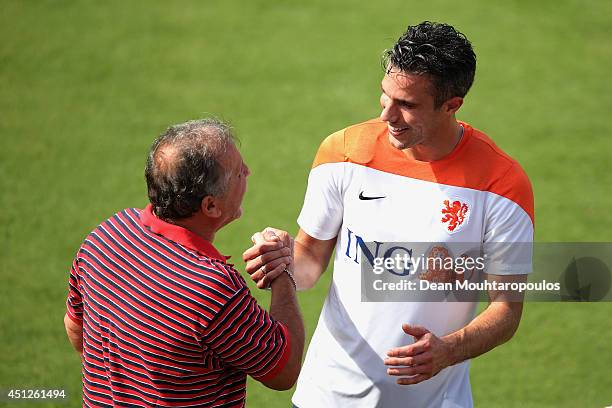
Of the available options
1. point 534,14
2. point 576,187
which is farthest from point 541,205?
point 534,14

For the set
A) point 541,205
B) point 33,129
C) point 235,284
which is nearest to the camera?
point 235,284

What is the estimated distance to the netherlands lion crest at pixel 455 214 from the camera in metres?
3.45

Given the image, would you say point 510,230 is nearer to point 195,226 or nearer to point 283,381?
point 283,381

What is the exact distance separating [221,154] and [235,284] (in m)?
0.45

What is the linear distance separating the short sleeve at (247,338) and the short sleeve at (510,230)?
93 centimetres

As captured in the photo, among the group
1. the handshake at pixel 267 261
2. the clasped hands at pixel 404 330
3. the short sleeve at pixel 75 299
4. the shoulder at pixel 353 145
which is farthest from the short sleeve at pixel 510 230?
the short sleeve at pixel 75 299

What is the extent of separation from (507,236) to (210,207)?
3.72 ft

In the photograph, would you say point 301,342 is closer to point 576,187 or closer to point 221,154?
point 221,154

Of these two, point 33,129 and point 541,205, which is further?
point 33,129

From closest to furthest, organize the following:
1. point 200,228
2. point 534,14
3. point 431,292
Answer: point 200,228 → point 431,292 → point 534,14

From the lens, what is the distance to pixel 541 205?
7398 mm

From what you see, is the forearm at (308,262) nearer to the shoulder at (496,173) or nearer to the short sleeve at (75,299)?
the shoulder at (496,173)

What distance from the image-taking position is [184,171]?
293 centimetres

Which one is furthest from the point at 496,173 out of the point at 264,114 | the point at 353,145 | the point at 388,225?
the point at 264,114
